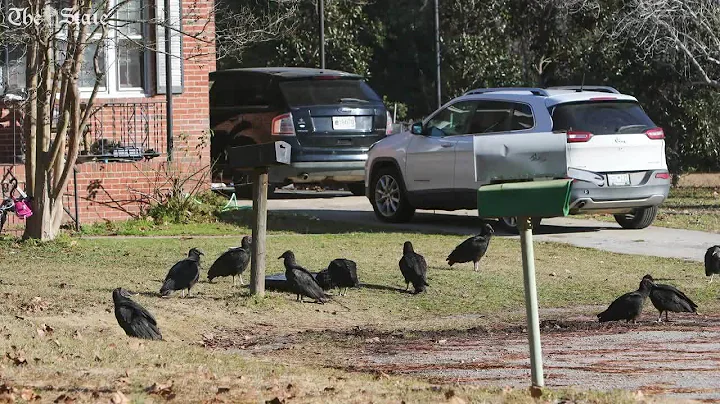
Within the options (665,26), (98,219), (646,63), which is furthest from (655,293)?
(646,63)

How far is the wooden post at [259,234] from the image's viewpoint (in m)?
11.4

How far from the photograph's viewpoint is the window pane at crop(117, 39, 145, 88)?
18.4 m

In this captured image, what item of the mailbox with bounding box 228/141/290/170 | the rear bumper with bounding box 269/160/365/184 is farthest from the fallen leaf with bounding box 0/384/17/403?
the rear bumper with bounding box 269/160/365/184

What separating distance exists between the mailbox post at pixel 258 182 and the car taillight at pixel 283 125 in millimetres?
7934

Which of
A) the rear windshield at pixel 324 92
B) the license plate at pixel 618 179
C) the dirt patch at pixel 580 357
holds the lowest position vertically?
the dirt patch at pixel 580 357

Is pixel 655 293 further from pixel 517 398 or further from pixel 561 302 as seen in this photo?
pixel 517 398

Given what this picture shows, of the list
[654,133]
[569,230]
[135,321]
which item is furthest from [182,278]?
[569,230]

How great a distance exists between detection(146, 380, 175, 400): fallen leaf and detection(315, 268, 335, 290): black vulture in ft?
15.6

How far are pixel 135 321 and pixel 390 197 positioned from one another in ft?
Result: 28.8

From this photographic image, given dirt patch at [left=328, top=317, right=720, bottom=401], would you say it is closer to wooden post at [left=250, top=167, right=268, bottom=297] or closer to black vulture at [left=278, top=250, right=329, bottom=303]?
black vulture at [left=278, top=250, right=329, bottom=303]

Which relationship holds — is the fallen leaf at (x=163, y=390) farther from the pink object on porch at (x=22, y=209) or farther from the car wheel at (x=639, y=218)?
the car wheel at (x=639, y=218)

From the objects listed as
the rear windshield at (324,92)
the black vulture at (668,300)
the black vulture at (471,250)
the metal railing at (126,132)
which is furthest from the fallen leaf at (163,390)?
the rear windshield at (324,92)

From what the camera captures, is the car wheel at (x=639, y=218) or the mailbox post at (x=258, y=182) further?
the car wheel at (x=639, y=218)

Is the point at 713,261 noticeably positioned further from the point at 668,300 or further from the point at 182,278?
the point at 182,278
